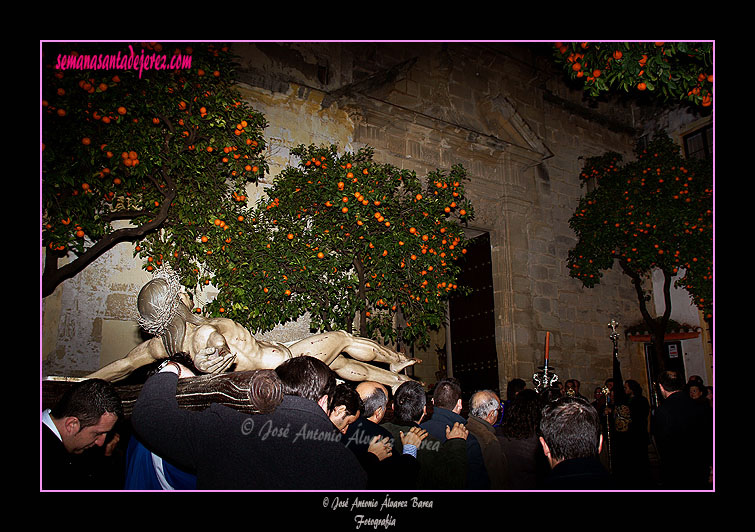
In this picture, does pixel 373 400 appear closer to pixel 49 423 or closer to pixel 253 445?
pixel 253 445

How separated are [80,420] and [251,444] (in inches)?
37.0

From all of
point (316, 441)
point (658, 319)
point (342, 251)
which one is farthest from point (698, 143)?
point (316, 441)

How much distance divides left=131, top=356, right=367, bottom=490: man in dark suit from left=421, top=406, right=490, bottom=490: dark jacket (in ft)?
3.41

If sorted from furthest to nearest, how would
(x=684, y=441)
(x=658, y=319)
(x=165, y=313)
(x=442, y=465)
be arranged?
(x=658, y=319) < (x=684, y=441) < (x=165, y=313) < (x=442, y=465)

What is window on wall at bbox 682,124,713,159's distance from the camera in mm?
10711

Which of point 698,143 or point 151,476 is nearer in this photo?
point 151,476

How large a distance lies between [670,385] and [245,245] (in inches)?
155

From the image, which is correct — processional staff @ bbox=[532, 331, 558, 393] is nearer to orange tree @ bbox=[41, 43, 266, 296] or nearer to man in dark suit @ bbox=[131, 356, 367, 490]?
man in dark suit @ bbox=[131, 356, 367, 490]

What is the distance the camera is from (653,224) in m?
8.62

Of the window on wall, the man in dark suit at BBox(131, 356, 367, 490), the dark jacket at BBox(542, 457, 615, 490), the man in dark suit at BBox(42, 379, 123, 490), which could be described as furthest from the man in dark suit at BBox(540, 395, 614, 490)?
the window on wall

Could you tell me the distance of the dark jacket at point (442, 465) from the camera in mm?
2477

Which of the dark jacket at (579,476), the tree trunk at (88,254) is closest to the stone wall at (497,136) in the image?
the tree trunk at (88,254)

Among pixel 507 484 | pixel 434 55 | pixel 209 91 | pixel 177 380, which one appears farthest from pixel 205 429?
pixel 434 55

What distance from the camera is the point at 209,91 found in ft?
14.0
